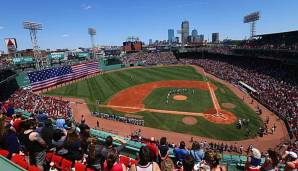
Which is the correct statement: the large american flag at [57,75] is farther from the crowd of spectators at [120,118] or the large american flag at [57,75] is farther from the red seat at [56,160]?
the red seat at [56,160]

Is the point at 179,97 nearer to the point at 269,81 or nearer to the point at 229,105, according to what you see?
the point at 229,105

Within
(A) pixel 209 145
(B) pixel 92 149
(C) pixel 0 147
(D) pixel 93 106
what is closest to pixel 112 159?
(B) pixel 92 149

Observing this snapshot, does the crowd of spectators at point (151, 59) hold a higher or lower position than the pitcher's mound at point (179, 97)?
higher

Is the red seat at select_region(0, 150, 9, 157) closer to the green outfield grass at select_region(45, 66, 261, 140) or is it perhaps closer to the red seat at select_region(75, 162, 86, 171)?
the red seat at select_region(75, 162, 86, 171)

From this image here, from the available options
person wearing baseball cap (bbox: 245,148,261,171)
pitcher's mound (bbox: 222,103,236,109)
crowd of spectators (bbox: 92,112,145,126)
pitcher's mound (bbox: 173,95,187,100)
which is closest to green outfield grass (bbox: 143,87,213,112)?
pitcher's mound (bbox: 173,95,187,100)

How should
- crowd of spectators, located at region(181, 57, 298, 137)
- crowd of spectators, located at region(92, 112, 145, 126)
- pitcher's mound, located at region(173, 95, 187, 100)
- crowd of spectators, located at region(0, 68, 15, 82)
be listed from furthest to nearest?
crowd of spectators, located at region(0, 68, 15, 82) < pitcher's mound, located at region(173, 95, 187, 100) < crowd of spectators, located at region(181, 57, 298, 137) < crowd of spectators, located at region(92, 112, 145, 126)

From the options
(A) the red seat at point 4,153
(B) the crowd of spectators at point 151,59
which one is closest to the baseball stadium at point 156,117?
(A) the red seat at point 4,153

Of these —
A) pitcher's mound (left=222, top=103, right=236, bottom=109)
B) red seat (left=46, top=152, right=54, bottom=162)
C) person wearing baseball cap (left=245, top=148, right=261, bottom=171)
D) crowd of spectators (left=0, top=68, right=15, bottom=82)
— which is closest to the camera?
Result: person wearing baseball cap (left=245, top=148, right=261, bottom=171)
